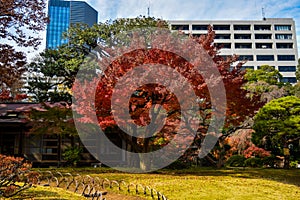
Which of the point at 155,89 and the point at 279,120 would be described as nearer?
the point at 155,89

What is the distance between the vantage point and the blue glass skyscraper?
458 feet

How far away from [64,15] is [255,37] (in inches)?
4640

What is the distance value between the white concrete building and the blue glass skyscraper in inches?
3620

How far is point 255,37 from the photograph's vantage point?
56281 mm

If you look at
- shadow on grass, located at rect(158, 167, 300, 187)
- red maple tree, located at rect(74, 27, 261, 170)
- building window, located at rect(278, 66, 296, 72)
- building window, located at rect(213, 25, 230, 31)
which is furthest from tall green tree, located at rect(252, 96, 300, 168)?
building window, located at rect(213, 25, 230, 31)

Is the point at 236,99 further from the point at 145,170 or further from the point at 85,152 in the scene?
the point at 85,152

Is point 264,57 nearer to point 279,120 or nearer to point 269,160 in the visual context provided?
point 269,160

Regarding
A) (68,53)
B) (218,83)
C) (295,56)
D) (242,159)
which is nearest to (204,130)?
(218,83)

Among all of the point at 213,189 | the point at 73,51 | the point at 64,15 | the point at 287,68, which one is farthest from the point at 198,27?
the point at 64,15

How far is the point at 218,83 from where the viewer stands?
10648 mm

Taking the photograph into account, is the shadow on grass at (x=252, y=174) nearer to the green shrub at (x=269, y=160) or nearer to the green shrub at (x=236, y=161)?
the green shrub at (x=269, y=160)

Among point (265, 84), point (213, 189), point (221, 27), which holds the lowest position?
point (213, 189)

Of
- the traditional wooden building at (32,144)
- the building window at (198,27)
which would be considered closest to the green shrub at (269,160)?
the traditional wooden building at (32,144)

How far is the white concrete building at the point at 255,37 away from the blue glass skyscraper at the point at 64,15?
302 feet
